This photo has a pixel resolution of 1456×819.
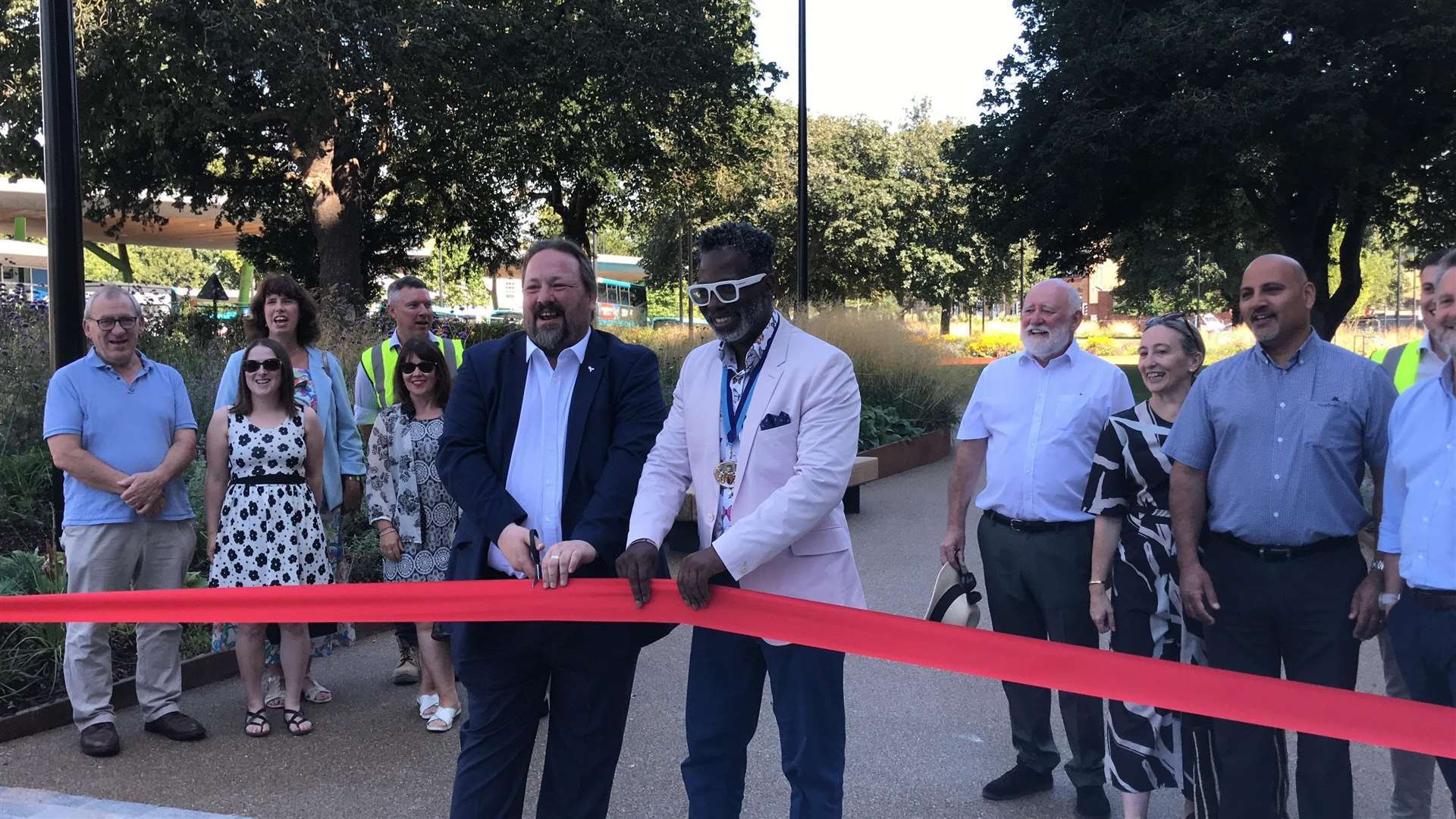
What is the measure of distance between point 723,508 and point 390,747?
2591 mm

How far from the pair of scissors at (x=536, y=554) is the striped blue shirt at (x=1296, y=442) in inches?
82.0

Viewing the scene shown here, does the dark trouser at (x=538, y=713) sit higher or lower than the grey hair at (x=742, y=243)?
lower

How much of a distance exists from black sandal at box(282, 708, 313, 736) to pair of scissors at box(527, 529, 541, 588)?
256cm

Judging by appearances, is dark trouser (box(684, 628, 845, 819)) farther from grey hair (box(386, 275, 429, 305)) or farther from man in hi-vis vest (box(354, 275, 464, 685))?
grey hair (box(386, 275, 429, 305))

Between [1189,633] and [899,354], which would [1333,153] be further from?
[1189,633]

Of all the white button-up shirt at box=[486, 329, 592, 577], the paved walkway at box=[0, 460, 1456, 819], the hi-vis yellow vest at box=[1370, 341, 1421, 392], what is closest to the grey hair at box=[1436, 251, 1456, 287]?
the hi-vis yellow vest at box=[1370, 341, 1421, 392]

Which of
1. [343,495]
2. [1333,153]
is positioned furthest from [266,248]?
[343,495]

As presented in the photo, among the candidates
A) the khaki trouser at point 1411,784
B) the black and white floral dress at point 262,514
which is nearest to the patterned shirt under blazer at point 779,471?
the khaki trouser at point 1411,784

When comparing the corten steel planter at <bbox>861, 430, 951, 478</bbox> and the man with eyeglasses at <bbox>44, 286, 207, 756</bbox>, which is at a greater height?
the man with eyeglasses at <bbox>44, 286, 207, 756</bbox>

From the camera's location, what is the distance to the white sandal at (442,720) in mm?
5293

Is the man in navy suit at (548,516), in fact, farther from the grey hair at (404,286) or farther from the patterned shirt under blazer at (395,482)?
the grey hair at (404,286)

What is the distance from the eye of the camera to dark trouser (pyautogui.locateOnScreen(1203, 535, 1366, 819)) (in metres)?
3.52

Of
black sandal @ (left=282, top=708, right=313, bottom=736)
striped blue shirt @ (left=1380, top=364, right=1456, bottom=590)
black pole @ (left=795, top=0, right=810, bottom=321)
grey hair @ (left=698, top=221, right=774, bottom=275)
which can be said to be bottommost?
black sandal @ (left=282, top=708, right=313, bottom=736)

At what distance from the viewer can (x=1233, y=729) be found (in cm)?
367
